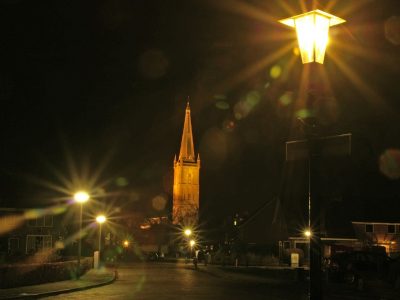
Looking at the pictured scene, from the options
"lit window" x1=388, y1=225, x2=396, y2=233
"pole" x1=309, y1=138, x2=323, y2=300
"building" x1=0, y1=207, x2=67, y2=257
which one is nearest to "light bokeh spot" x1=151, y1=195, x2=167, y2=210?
"building" x1=0, y1=207, x2=67, y2=257

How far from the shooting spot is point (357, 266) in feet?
105

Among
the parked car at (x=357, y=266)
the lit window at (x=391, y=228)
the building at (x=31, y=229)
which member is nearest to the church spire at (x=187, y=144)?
the building at (x=31, y=229)

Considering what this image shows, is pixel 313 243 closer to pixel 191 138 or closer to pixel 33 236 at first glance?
pixel 33 236

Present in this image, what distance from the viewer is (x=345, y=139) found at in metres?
6.78

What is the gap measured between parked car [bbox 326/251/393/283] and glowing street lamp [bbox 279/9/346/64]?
25923mm

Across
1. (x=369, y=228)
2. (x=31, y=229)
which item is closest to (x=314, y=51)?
(x=369, y=228)

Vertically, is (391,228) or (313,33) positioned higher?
(313,33)

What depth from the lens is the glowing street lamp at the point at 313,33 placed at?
679cm

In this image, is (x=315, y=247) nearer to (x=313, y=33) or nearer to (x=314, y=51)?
(x=314, y=51)

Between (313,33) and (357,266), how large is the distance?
89.0 feet

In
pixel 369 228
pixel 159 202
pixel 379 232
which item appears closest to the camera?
pixel 379 232

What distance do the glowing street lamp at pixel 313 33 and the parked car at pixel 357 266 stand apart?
1021 inches

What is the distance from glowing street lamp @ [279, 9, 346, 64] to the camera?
679 cm

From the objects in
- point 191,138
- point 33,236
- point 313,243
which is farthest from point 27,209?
point 191,138
